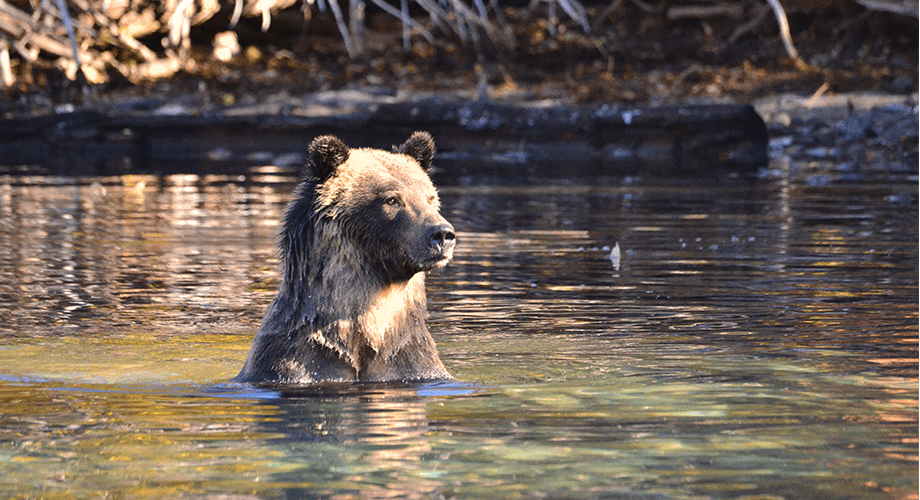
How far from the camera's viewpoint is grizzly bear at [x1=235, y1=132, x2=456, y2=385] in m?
6.92

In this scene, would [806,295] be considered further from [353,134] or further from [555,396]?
[353,134]

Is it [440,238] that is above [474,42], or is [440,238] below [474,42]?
below

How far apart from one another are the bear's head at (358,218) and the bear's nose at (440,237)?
0.05 m

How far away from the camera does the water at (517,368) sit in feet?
17.2

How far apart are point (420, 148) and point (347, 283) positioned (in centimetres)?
98

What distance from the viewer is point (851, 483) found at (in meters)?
5.05

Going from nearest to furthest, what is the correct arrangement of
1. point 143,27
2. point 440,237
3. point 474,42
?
point 440,237
point 143,27
point 474,42

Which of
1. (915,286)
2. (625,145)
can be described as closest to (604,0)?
(625,145)

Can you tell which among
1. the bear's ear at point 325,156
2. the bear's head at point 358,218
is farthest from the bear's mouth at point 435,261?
the bear's ear at point 325,156

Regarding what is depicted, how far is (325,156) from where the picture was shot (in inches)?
276

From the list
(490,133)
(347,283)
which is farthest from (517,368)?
(490,133)

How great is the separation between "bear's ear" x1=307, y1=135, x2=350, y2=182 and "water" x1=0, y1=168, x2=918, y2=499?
109 centimetres

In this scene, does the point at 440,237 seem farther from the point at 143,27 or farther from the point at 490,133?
the point at 143,27

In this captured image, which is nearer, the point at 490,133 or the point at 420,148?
the point at 420,148
